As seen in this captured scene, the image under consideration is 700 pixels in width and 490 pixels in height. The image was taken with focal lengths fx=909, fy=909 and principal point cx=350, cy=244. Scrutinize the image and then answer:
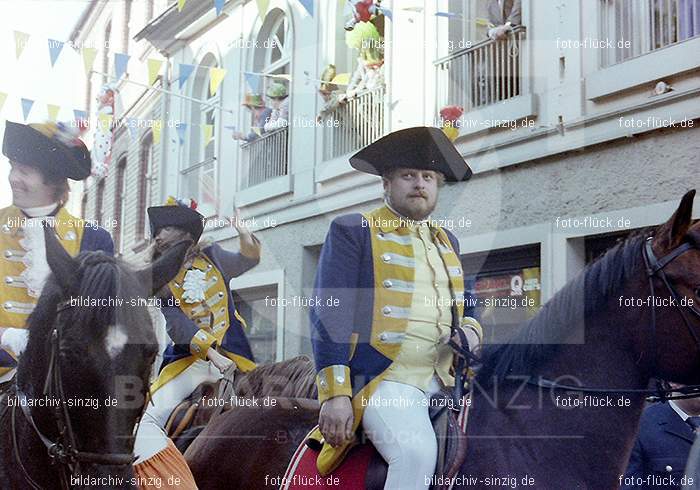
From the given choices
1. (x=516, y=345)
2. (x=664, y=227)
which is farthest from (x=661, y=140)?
(x=516, y=345)

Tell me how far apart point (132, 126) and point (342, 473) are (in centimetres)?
197

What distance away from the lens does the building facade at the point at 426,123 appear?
3564 mm

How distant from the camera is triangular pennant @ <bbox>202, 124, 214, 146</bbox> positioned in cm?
375

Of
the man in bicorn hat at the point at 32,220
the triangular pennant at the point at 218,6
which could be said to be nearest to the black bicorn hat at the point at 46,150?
the man in bicorn hat at the point at 32,220

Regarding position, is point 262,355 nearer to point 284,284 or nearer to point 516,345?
point 284,284

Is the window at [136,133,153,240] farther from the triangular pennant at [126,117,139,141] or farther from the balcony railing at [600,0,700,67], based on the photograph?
the balcony railing at [600,0,700,67]

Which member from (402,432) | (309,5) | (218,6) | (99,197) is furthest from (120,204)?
(402,432)

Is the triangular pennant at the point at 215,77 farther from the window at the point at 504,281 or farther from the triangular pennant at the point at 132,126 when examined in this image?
the window at the point at 504,281

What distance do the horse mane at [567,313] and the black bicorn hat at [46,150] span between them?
61.8 inches

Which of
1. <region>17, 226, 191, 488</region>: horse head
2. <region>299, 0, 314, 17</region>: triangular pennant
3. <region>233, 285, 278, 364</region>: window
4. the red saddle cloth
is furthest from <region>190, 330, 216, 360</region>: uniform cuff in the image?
<region>17, 226, 191, 488</region>: horse head

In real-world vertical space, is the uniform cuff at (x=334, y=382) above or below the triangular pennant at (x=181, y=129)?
below

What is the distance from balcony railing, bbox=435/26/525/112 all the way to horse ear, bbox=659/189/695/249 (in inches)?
64.5

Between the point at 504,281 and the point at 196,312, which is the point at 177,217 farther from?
the point at 504,281

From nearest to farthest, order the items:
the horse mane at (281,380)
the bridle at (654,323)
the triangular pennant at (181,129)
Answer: the bridle at (654,323)
the horse mane at (281,380)
the triangular pennant at (181,129)
